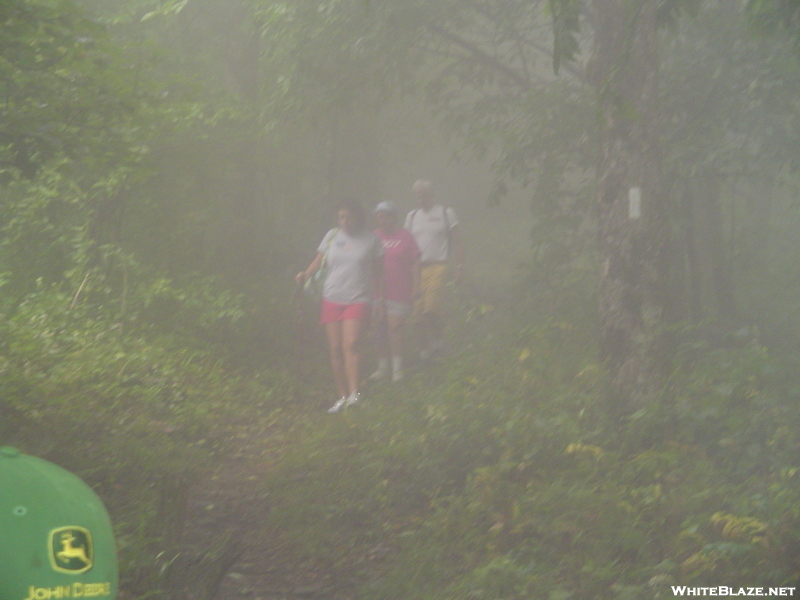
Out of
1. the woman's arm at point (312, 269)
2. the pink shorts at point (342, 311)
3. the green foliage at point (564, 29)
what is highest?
the green foliage at point (564, 29)

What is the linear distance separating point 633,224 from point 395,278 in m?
3.27

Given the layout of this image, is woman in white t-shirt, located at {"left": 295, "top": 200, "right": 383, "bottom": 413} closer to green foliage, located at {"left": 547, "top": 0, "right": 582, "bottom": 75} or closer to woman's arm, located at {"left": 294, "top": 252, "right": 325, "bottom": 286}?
woman's arm, located at {"left": 294, "top": 252, "right": 325, "bottom": 286}

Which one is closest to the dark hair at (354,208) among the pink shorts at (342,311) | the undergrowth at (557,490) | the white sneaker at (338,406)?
the pink shorts at (342,311)

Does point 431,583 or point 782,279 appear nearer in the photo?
point 431,583

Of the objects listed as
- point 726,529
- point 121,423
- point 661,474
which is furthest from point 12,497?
point 121,423

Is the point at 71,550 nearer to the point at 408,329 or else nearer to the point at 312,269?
the point at 312,269

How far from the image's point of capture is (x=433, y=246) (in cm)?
994

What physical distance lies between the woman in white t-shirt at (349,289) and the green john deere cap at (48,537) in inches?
241

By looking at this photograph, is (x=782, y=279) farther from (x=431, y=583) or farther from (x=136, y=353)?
(x=431, y=583)

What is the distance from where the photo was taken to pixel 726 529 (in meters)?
4.68

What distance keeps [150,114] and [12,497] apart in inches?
223

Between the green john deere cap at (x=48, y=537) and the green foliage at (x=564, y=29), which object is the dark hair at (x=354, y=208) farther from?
the green john deere cap at (x=48, y=537)

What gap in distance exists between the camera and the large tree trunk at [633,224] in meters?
6.75

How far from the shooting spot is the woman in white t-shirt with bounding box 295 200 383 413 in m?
8.66
